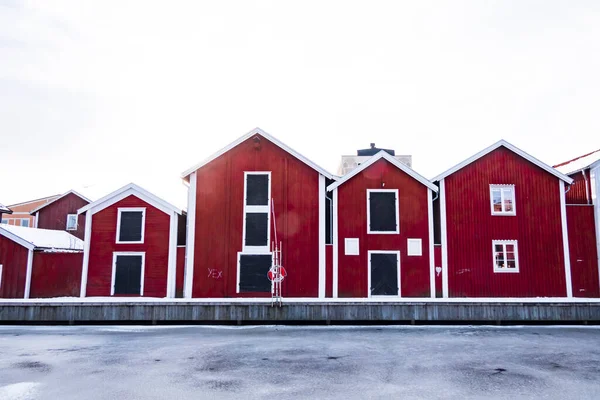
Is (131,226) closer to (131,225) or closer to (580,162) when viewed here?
(131,225)

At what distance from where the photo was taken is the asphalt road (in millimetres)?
9641

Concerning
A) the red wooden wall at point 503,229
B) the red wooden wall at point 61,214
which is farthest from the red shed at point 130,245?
the red wooden wall at point 503,229

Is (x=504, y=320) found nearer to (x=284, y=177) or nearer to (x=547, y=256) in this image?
(x=547, y=256)

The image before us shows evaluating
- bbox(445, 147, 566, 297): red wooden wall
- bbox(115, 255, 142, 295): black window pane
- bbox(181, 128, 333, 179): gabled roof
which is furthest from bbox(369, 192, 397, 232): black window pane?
bbox(115, 255, 142, 295): black window pane

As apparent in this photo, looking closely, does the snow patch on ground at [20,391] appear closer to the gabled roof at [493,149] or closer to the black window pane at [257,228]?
the black window pane at [257,228]

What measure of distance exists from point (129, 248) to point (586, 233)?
21944mm

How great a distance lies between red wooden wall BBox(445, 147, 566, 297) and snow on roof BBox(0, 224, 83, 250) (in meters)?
20.5

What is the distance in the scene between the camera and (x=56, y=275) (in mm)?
23094

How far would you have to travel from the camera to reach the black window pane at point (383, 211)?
22.7 metres

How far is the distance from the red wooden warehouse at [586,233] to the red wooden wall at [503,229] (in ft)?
2.29

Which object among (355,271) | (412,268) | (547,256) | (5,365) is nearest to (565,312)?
(547,256)

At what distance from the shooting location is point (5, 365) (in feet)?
39.2

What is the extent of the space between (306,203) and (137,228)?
27.3 ft

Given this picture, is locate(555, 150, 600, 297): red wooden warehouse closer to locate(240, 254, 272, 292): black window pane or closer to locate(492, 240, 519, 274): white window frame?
locate(492, 240, 519, 274): white window frame
